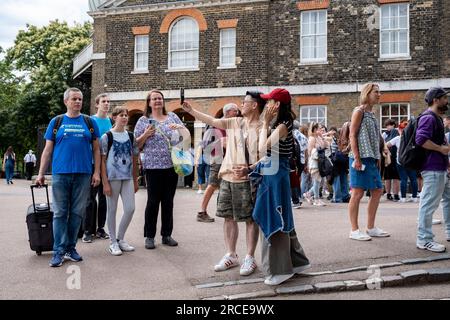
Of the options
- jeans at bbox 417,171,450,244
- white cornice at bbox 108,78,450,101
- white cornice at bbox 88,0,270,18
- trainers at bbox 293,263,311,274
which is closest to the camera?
trainers at bbox 293,263,311,274

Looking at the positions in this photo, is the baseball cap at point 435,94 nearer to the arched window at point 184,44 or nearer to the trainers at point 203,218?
the trainers at point 203,218

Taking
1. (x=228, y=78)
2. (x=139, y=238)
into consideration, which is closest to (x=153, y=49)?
(x=228, y=78)

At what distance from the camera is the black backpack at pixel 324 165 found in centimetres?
1218

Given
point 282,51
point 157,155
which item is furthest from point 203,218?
point 282,51

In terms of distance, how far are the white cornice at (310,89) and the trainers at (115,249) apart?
46.5 ft

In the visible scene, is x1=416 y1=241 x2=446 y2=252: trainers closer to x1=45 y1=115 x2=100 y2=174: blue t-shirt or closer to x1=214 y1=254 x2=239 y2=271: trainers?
x1=214 y1=254 x2=239 y2=271: trainers

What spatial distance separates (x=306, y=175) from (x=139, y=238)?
19.6ft

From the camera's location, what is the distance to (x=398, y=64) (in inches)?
758

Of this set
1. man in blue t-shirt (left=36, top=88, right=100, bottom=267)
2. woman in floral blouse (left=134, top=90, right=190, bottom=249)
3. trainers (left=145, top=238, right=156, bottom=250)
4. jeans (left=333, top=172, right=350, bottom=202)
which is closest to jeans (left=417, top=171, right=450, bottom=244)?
woman in floral blouse (left=134, top=90, right=190, bottom=249)

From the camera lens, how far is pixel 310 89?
2009 cm

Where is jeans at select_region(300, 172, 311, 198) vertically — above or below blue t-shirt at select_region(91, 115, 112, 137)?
below

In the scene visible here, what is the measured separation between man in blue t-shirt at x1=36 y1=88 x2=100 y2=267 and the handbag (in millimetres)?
1107

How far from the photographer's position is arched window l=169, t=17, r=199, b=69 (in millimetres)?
21859

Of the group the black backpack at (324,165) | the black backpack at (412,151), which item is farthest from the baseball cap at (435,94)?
the black backpack at (324,165)
